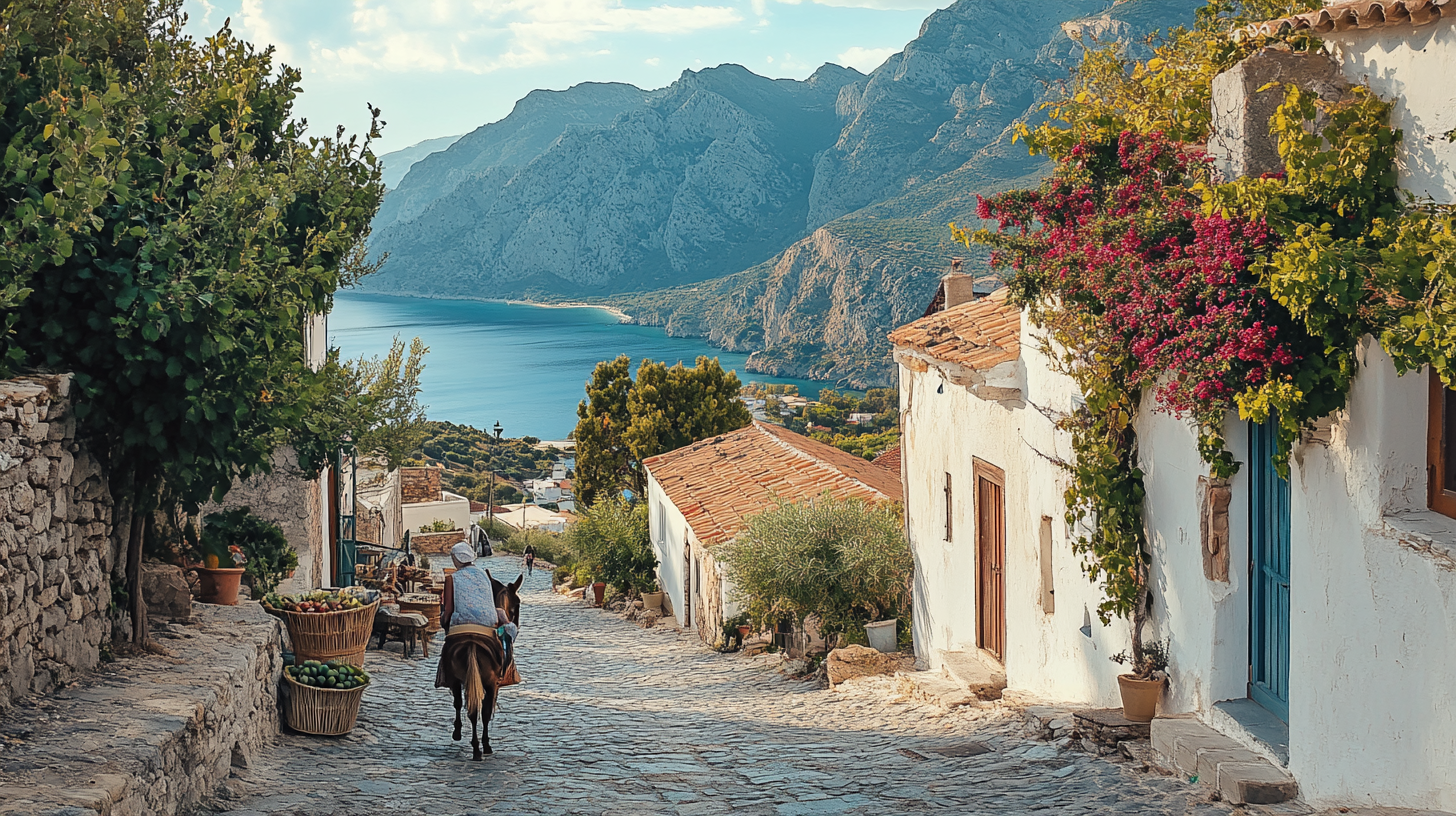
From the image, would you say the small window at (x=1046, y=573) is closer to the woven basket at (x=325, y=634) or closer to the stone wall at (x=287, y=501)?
the woven basket at (x=325, y=634)

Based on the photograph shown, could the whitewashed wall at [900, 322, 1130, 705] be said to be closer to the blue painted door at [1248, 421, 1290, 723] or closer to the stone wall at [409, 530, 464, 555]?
the blue painted door at [1248, 421, 1290, 723]

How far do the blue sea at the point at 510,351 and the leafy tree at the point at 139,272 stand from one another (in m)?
82.1

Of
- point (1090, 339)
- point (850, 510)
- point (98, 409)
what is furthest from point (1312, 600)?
point (850, 510)

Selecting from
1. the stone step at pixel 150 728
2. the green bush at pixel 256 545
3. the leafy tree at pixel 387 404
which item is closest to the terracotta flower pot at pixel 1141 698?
the stone step at pixel 150 728

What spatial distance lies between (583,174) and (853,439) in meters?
104

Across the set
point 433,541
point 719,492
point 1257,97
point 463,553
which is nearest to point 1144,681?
point 1257,97

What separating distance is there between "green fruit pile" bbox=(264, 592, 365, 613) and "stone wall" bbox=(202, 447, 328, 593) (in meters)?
2.61

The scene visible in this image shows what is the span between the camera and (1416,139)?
171 inches

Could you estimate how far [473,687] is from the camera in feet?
23.9

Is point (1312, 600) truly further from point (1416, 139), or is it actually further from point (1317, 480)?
point (1416, 139)

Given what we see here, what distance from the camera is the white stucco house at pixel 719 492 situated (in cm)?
1827

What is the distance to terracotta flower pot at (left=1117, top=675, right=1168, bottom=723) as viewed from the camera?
6.71 metres

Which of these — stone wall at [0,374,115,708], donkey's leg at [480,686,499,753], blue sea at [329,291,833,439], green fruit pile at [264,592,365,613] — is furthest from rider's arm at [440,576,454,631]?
blue sea at [329,291,833,439]

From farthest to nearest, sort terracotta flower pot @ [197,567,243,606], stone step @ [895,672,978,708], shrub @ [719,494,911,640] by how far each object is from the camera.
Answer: shrub @ [719,494,911,640] → stone step @ [895,672,978,708] → terracotta flower pot @ [197,567,243,606]
